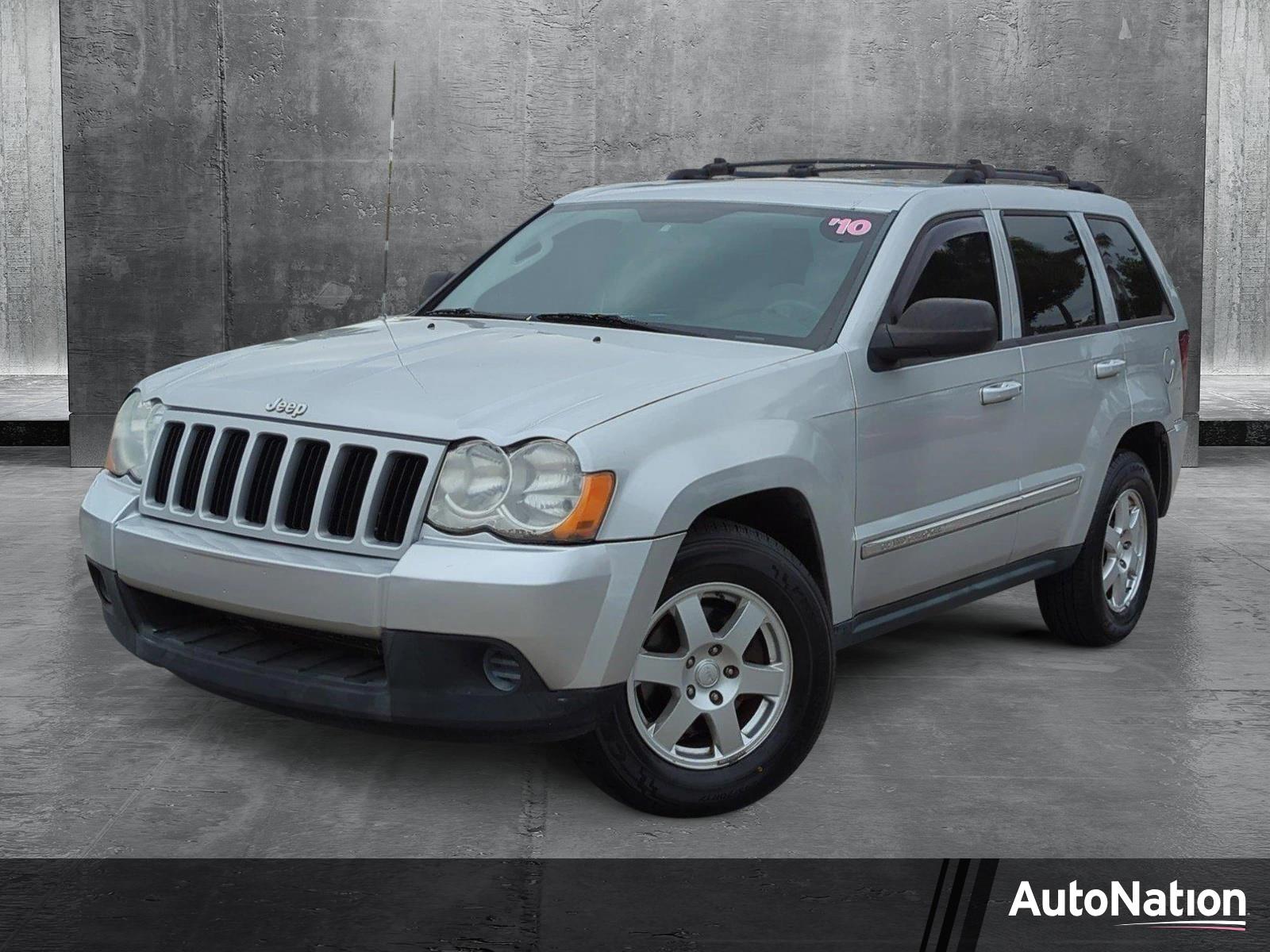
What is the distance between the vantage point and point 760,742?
4.52m

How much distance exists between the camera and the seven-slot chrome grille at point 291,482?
4.11m

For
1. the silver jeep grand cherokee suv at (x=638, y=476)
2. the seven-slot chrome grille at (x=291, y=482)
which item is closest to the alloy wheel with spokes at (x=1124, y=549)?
the silver jeep grand cherokee suv at (x=638, y=476)

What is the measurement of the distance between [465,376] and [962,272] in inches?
77.2

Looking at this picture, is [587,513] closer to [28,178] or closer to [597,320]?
[597,320]

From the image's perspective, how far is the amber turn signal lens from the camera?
4012 millimetres

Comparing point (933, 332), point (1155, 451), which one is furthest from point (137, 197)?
point (933, 332)

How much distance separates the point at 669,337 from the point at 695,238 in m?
0.66

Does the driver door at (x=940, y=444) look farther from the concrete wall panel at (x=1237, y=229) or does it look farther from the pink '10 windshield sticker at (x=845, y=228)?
the concrete wall panel at (x=1237, y=229)

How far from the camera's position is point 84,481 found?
1070 cm

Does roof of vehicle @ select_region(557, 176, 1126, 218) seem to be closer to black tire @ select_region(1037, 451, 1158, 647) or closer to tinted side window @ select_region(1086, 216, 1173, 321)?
tinted side window @ select_region(1086, 216, 1173, 321)

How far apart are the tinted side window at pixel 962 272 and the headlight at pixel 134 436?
235 cm

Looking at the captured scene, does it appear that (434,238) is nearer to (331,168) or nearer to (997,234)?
(331,168)

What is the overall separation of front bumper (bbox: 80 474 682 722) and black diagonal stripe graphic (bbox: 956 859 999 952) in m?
1.00

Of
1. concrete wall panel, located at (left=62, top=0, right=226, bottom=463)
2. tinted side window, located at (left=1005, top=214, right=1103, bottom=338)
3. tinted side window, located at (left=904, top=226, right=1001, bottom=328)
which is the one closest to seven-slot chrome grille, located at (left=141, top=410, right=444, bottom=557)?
tinted side window, located at (left=904, top=226, right=1001, bottom=328)
